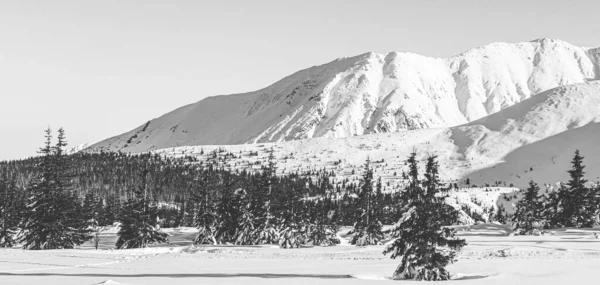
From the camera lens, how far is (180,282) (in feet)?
88.3

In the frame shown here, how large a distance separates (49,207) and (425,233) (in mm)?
48372

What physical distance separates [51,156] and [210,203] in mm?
24980

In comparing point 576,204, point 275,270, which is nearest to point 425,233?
point 275,270

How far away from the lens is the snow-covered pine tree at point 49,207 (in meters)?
63.8

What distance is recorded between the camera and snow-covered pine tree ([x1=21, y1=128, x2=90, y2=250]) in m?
63.8

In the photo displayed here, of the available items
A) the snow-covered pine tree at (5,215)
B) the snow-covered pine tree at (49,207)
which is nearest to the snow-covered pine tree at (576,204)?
the snow-covered pine tree at (49,207)

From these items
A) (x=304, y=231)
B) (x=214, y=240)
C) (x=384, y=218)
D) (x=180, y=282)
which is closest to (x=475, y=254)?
(x=180, y=282)

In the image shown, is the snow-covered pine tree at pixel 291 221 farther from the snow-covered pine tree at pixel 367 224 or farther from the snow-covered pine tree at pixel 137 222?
the snow-covered pine tree at pixel 137 222

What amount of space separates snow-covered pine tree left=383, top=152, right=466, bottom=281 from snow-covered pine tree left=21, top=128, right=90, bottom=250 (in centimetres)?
4539

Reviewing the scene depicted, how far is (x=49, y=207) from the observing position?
64.1 metres

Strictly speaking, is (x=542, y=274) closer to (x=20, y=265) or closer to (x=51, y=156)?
(x=20, y=265)

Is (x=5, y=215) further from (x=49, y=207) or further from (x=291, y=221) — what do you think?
(x=291, y=221)

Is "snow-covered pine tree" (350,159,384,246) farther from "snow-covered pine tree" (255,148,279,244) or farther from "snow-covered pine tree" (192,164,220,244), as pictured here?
"snow-covered pine tree" (192,164,220,244)

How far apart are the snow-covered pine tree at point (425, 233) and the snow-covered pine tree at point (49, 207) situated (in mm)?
45395
